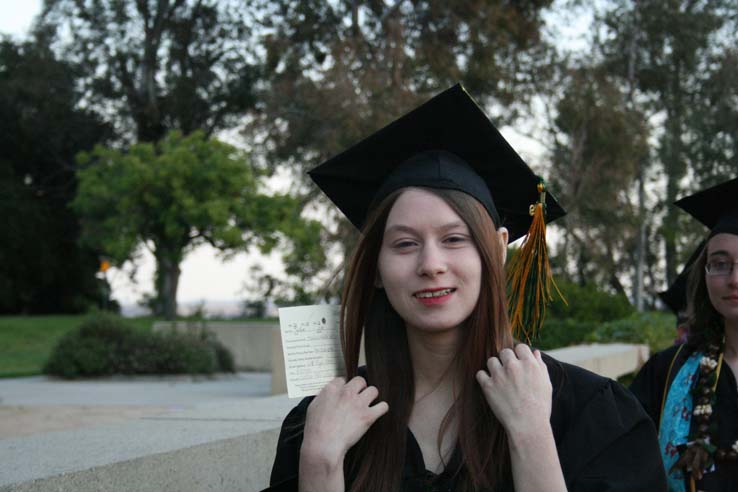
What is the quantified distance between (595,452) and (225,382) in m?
16.7

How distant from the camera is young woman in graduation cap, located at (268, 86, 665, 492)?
2.01 m

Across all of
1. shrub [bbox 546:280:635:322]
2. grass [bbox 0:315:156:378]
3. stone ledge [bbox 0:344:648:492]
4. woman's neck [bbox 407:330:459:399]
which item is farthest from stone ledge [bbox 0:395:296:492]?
grass [bbox 0:315:156:378]

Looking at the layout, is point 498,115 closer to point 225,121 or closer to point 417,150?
point 225,121

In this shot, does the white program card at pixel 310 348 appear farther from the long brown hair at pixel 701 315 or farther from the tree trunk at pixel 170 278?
the tree trunk at pixel 170 278

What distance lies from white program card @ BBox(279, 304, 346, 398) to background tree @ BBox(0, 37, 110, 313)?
3843 cm

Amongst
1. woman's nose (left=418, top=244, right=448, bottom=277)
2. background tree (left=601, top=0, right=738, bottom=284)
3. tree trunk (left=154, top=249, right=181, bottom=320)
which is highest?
background tree (left=601, top=0, right=738, bottom=284)

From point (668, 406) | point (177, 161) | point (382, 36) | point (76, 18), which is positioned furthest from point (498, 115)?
point (668, 406)

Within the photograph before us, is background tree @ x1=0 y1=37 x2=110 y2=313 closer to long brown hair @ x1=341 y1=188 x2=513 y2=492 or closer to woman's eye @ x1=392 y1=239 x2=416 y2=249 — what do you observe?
long brown hair @ x1=341 y1=188 x2=513 y2=492

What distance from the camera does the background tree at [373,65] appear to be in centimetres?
2367

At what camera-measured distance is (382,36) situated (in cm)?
2664

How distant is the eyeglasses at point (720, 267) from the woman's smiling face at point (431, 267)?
170 centimetres

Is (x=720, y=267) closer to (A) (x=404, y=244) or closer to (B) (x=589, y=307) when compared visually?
(A) (x=404, y=244)

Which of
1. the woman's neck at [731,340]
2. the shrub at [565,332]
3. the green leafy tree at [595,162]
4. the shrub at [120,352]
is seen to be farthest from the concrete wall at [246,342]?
the woman's neck at [731,340]

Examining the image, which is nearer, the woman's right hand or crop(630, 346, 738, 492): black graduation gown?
the woman's right hand
